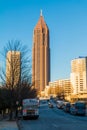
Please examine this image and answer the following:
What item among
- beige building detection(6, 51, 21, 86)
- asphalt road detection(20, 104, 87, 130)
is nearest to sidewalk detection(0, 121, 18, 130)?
asphalt road detection(20, 104, 87, 130)

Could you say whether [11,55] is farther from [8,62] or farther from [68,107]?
[68,107]

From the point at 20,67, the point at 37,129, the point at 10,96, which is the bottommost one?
the point at 37,129

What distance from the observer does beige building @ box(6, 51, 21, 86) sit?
52812mm

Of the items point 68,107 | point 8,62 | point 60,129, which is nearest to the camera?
point 60,129

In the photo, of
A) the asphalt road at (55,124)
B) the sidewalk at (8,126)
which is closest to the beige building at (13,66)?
the asphalt road at (55,124)

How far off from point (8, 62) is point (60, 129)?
2522 cm

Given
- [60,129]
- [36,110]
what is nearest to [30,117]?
[36,110]

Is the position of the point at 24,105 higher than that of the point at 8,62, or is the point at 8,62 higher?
the point at 8,62

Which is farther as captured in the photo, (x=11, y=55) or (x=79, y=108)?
(x=79, y=108)

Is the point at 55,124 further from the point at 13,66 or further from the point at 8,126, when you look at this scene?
the point at 13,66

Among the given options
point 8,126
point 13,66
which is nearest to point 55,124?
point 8,126

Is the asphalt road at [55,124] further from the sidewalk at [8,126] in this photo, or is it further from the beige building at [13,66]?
the beige building at [13,66]

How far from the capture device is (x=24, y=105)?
5866 centimetres

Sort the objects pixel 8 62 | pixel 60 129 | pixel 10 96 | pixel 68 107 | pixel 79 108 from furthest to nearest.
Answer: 1. pixel 68 107
2. pixel 79 108
3. pixel 8 62
4. pixel 10 96
5. pixel 60 129
